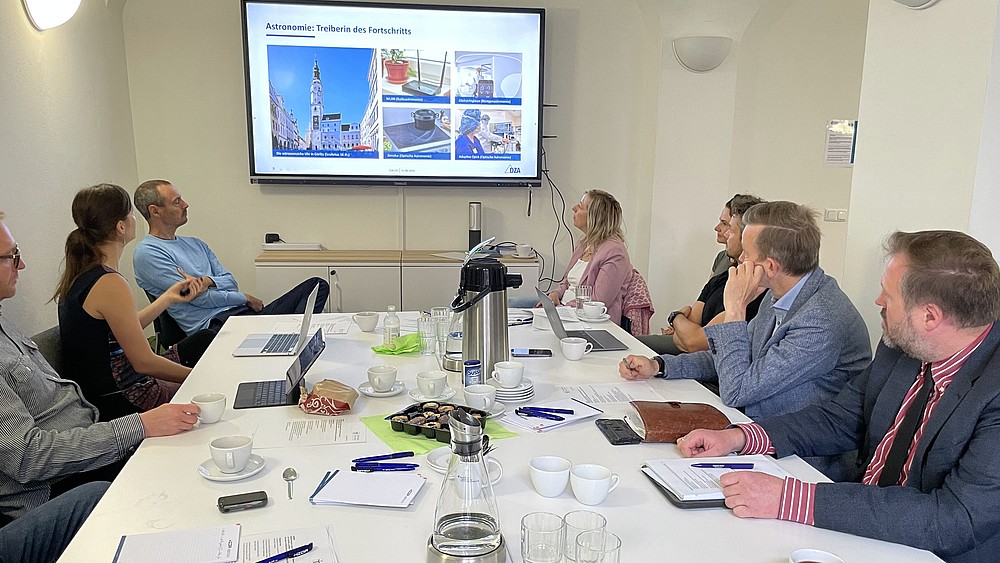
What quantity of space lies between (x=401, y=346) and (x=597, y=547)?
4.63ft

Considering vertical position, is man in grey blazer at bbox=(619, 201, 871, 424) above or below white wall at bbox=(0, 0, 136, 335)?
below

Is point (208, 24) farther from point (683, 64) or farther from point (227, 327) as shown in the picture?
point (683, 64)

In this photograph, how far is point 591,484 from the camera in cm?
129

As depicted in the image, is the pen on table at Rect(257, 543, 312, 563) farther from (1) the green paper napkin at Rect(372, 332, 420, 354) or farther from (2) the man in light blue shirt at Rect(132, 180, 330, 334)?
(2) the man in light blue shirt at Rect(132, 180, 330, 334)

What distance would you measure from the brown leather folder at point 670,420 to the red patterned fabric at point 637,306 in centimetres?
189

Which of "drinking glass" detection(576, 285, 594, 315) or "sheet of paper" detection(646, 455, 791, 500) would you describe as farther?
"drinking glass" detection(576, 285, 594, 315)

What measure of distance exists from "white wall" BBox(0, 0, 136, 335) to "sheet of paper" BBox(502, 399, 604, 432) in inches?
87.0

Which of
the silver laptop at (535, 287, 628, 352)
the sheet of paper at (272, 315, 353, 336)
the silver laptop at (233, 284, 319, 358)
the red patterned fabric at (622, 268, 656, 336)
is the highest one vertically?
the silver laptop at (535, 287, 628, 352)

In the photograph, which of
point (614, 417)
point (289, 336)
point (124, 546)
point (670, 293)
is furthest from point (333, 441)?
point (670, 293)

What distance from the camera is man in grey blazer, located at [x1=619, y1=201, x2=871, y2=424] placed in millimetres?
1907

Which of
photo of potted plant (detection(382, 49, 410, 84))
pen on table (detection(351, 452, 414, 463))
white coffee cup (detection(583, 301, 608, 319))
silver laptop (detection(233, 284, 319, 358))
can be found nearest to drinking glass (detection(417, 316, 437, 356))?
silver laptop (detection(233, 284, 319, 358))

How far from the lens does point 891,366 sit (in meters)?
1.65

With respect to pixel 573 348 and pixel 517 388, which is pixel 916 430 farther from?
pixel 573 348

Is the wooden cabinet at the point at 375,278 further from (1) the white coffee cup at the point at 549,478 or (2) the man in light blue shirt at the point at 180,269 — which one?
(1) the white coffee cup at the point at 549,478
